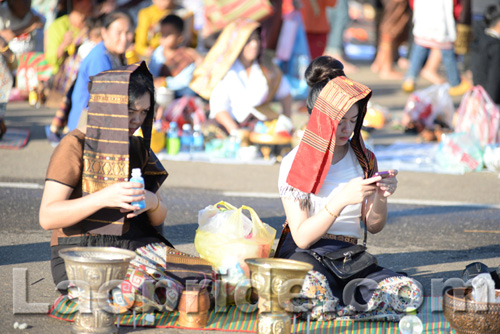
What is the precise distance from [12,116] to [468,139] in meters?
5.71

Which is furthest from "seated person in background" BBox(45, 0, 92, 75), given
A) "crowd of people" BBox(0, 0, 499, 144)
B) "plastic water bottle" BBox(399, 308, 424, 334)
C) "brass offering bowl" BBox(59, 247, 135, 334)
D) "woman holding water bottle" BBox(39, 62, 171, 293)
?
"plastic water bottle" BBox(399, 308, 424, 334)

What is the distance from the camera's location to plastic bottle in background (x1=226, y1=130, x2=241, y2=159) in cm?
830

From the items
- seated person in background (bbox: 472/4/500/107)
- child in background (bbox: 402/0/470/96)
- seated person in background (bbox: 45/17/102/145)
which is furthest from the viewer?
child in background (bbox: 402/0/470/96)

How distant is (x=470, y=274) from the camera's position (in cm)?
407

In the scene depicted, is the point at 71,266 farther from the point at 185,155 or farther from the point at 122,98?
the point at 185,155

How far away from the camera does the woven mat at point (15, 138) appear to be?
8.33 meters

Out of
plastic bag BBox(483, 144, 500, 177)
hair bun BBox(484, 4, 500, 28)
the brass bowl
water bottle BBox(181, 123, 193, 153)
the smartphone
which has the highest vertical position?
hair bun BBox(484, 4, 500, 28)

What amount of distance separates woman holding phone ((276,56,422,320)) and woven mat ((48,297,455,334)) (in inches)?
2.1

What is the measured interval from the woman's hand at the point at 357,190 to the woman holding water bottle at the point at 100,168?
896 millimetres

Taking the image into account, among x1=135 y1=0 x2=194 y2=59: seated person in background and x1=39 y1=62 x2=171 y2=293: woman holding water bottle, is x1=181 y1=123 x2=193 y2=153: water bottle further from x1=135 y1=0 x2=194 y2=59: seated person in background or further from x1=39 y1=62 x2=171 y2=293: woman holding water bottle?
x1=39 y1=62 x2=171 y2=293: woman holding water bottle

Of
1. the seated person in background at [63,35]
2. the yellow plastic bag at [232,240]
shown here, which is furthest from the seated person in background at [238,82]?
the yellow plastic bag at [232,240]

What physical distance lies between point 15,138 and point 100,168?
552 cm

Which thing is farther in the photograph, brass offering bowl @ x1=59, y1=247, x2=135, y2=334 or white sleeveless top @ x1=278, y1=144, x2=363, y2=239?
white sleeveless top @ x1=278, y1=144, x2=363, y2=239

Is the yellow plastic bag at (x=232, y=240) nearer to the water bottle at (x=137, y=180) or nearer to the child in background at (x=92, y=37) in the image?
the water bottle at (x=137, y=180)
